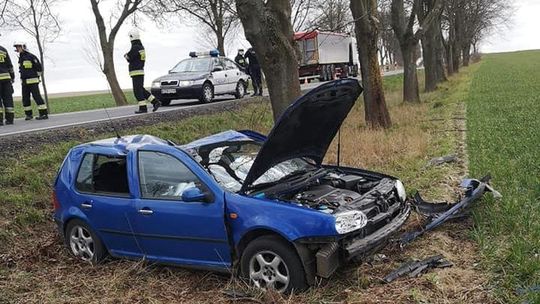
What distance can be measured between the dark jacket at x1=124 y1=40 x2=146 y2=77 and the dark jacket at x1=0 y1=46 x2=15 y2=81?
10.2ft

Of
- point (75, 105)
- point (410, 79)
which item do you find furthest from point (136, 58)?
point (75, 105)

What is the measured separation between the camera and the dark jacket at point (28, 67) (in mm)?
14477

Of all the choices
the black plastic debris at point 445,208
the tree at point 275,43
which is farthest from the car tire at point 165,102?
the black plastic debris at point 445,208

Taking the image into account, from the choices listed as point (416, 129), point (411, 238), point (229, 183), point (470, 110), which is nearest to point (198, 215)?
point (229, 183)

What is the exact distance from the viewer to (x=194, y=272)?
5785 mm

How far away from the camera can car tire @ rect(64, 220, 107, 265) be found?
6.18 m

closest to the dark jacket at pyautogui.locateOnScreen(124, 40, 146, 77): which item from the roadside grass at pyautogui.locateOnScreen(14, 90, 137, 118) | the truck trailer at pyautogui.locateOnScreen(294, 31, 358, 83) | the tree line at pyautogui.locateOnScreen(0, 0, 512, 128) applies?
the tree line at pyautogui.locateOnScreen(0, 0, 512, 128)

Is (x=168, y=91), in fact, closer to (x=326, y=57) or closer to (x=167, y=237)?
(x=167, y=237)

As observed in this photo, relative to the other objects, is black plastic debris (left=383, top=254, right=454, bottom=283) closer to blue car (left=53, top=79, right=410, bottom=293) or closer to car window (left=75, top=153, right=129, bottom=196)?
blue car (left=53, top=79, right=410, bottom=293)

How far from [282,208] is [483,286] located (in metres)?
1.75

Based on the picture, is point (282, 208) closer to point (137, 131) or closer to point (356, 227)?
point (356, 227)

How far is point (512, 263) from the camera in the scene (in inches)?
186

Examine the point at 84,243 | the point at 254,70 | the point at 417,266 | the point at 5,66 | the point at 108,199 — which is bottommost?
the point at 417,266

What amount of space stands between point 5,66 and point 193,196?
11112mm
